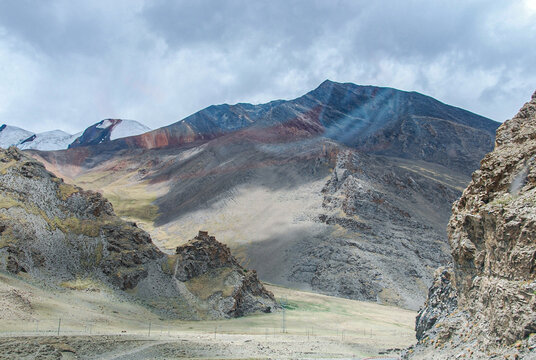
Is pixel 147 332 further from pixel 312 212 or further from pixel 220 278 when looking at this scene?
pixel 312 212

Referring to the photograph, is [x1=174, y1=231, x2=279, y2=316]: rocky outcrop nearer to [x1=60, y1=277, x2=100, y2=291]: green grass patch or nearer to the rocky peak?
the rocky peak

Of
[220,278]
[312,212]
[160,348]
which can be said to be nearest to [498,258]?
[160,348]

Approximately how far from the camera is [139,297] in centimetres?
5425

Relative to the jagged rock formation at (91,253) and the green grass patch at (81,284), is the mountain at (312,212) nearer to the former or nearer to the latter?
the jagged rock formation at (91,253)

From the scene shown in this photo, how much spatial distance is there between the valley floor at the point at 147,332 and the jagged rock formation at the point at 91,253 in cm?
339

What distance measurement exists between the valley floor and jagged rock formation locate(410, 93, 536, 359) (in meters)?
17.1

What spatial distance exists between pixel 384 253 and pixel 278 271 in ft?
83.7

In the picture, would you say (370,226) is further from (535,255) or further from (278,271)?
(535,255)

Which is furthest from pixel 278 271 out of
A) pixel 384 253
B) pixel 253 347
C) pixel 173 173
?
pixel 173 173

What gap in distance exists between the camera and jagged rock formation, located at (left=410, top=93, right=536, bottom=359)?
11680 millimetres

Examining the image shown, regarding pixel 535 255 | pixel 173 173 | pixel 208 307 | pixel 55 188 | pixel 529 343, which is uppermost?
pixel 173 173

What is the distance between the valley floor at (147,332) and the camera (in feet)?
94.3

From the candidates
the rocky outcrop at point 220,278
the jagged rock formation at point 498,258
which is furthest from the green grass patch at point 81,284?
the jagged rock formation at point 498,258

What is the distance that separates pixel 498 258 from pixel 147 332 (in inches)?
1284
